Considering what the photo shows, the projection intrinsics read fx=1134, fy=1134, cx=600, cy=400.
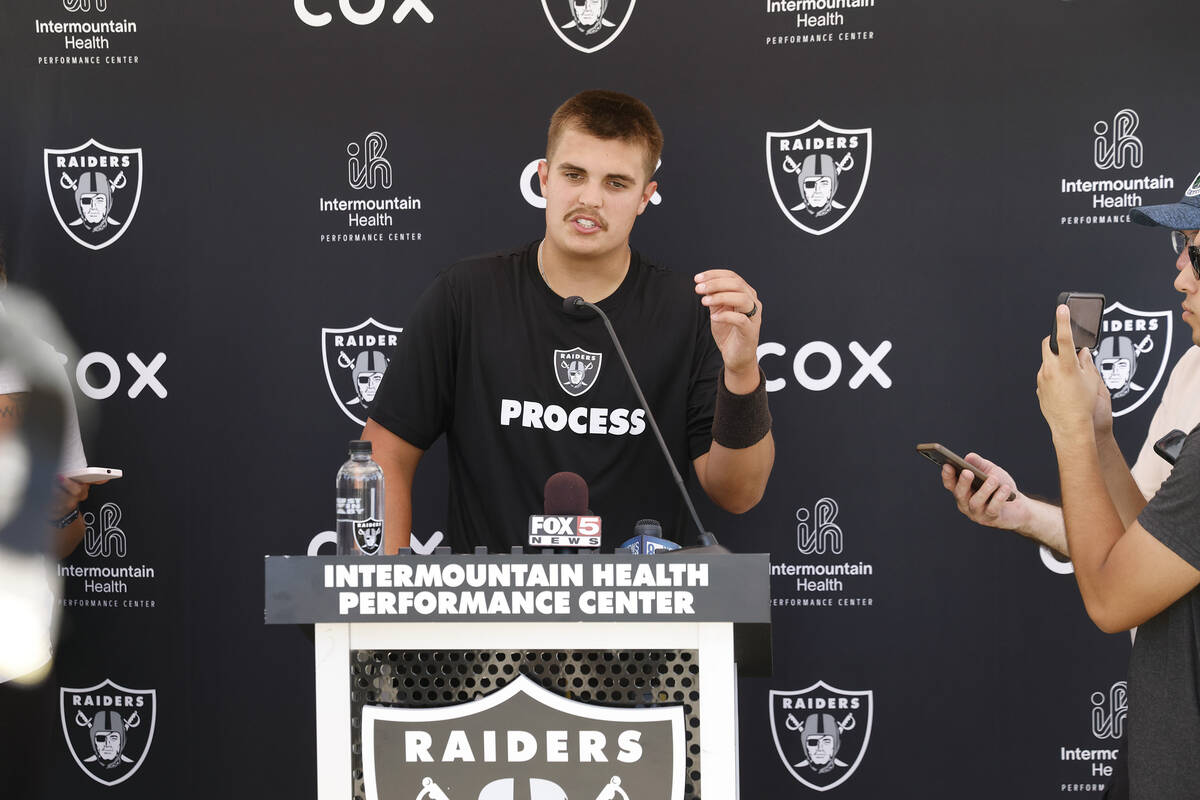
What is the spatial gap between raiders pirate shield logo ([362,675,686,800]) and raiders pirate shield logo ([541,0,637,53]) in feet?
6.46

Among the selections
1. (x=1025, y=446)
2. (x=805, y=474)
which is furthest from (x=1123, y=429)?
(x=805, y=474)

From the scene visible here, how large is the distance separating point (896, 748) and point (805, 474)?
2.35 ft

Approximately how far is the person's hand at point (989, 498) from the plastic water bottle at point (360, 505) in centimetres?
103

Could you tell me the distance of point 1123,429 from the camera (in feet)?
9.18

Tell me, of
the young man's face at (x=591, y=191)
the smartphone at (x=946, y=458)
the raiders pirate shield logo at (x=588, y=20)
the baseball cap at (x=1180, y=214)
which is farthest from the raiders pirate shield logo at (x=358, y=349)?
the baseball cap at (x=1180, y=214)

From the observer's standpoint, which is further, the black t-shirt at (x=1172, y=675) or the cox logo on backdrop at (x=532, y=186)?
the cox logo on backdrop at (x=532, y=186)

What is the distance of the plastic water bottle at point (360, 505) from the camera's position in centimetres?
157

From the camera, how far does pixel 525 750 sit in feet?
4.37

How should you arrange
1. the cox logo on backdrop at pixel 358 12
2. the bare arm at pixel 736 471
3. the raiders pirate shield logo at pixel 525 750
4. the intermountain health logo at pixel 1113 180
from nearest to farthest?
the raiders pirate shield logo at pixel 525 750 → the bare arm at pixel 736 471 → the intermountain health logo at pixel 1113 180 → the cox logo on backdrop at pixel 358 12

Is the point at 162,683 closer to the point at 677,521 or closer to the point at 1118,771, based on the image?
the point at 677,521

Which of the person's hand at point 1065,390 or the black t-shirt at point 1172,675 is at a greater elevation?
the person's hand at point 1065,390

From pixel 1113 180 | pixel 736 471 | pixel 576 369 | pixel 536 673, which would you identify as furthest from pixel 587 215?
pixel 1113 180

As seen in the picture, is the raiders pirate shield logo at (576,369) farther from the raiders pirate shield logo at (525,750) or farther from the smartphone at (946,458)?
the raiders pirate shield logo at (525,750)

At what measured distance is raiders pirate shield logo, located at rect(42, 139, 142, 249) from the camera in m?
2.96
